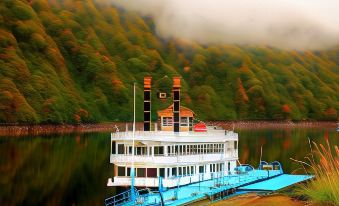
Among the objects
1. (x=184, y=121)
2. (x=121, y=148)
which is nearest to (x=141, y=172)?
(x=121, y=148)

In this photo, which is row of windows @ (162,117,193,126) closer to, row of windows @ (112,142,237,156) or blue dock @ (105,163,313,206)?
row of windows @ (112,142,237,156)

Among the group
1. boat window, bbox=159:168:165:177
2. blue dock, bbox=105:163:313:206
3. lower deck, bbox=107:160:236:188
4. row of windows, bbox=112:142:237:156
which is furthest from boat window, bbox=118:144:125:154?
blue dock, bbox=105:163:313:206

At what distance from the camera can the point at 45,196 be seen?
5922 cm

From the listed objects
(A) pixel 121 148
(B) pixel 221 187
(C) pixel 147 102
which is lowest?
(B) pixel 221 187

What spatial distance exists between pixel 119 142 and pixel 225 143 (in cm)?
1206

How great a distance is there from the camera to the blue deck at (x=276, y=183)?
50966 millimetres

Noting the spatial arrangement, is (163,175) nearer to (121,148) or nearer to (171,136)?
(171,136)

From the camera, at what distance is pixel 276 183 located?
56156 millimetres

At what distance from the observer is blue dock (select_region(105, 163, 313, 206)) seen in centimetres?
4094

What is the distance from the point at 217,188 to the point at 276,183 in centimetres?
1216

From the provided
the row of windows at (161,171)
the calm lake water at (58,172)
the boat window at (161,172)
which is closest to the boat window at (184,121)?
the row of windows at (161,171)

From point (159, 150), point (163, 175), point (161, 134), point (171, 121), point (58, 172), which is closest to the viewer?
point (163, 175)

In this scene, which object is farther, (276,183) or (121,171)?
(276,183)

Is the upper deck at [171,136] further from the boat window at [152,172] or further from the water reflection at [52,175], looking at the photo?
the water reflection at [52,175]
